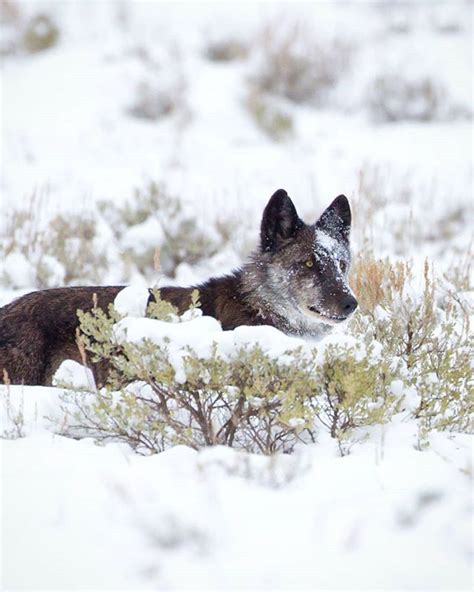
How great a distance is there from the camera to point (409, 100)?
1466 centimetres

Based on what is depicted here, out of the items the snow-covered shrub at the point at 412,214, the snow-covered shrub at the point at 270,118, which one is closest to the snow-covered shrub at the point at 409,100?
the snow-covered shrub at the point at 270,118

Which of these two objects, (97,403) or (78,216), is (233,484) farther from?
(78,216)

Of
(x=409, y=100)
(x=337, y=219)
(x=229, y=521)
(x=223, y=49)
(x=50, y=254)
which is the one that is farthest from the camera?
(x=223, y=49)

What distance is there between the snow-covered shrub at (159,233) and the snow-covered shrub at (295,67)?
235 inches

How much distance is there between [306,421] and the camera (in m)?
4.11

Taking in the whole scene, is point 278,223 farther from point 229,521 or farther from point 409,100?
point 409,100

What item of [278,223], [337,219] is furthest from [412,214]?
[278,223]

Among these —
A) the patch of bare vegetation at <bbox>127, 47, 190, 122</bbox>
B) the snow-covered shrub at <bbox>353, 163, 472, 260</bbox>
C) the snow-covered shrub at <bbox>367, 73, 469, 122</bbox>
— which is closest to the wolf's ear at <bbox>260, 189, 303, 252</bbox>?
the snow-covered shrub at <bbox>353, 163, 472, 260</bbox>

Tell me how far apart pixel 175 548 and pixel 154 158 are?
10502 millimetres

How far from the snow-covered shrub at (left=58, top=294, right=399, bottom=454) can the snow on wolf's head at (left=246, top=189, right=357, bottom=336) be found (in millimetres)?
1222

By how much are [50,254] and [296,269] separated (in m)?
3.59

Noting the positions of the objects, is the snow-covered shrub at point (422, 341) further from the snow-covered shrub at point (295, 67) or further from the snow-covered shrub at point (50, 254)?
the snow-covered shrub at point (295, 67)

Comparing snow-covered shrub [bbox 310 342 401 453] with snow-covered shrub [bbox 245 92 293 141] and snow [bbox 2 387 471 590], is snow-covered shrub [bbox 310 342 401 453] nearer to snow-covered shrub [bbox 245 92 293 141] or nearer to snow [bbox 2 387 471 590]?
snow [bbox 2 387 471 590]

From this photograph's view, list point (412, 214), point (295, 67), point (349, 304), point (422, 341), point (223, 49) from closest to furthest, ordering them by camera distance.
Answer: point (422, 341), point (349, 304), point (412, 214), point (295, 67), point (223, 49)
